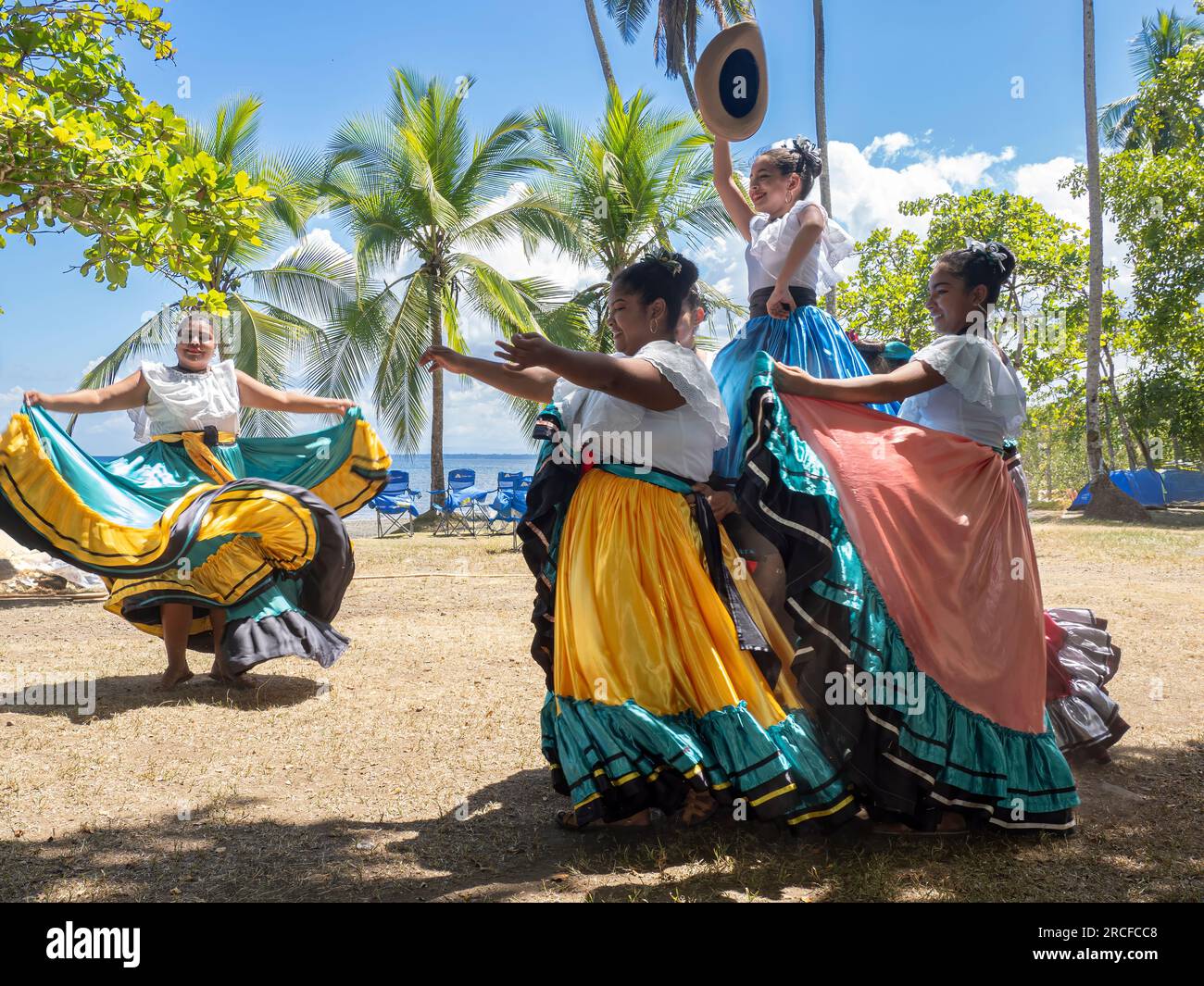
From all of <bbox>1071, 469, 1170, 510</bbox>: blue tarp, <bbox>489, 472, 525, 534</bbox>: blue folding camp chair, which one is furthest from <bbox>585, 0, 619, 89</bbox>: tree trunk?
<bbox>1071, 469, 1170, 510</bbox>: blue tarp

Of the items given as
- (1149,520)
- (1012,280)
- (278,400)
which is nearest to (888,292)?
(1012,280)

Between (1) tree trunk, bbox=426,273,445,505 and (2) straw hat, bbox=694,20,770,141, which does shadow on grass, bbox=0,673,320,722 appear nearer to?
(2) straw hat, bbox=694,20,770,141

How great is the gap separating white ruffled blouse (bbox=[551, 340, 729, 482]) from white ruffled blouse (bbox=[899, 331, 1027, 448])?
87 centimetres

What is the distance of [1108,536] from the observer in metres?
15.1

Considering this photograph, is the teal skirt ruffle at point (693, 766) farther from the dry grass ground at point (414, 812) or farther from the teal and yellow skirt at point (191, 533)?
the teal and yellow skirt at point (191, 533)

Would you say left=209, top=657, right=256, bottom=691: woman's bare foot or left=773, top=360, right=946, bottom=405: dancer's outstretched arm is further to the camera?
left=209, top=657, right=256, bottom=691: woman's bare foot

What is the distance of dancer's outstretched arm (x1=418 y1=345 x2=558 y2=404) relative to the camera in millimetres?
3180

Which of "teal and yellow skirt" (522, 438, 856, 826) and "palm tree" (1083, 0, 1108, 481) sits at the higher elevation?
"palm tree" (1083, 0, 1108, 481)

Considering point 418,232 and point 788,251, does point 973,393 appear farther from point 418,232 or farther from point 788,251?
point 418,232

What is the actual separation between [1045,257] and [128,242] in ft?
95.1

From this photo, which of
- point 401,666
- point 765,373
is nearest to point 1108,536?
point 401,666

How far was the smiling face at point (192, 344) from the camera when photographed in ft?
19.3

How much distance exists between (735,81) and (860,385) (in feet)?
4.69
